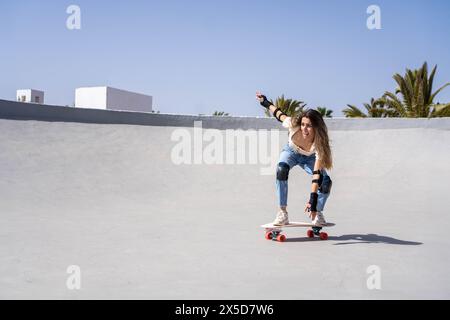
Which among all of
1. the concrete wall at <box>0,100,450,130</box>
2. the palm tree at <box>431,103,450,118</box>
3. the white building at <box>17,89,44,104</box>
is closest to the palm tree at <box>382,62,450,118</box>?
the palm tree at <box>431,103,450,118</box>

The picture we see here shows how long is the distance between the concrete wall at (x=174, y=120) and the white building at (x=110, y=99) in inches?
870

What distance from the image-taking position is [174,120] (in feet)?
41.7

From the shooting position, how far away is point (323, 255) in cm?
427

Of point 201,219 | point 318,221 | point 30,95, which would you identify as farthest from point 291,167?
point 30,95

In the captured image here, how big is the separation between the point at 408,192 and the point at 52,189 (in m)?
7.82

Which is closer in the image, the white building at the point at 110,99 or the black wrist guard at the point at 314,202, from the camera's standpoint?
the black wrist guard at the point at 314,202

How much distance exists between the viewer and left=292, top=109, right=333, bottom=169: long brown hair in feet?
16.7

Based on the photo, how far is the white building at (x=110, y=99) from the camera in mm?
33969

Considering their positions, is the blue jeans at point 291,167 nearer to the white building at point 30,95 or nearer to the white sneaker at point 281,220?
the white sneaker at point 281,220

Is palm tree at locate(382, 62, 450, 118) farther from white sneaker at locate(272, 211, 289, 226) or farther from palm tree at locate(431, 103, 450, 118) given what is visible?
white sneaker at locate(272, 211, 289, 226)

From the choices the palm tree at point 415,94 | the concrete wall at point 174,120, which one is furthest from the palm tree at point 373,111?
the concrete wall at point 174,120

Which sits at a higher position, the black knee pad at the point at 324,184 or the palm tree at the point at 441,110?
the palm tree at the point at 441,110

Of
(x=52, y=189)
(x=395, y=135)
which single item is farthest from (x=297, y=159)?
(x=395, y=135)
